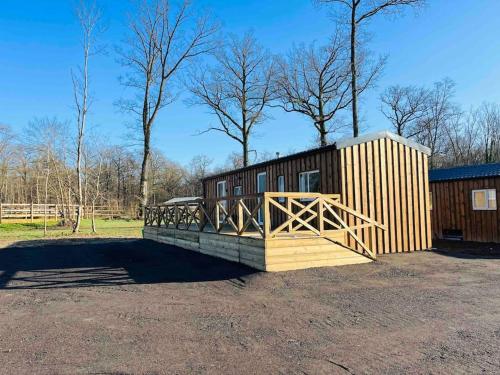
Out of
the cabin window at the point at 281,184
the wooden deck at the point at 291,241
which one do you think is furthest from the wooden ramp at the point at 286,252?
the cabin window at the point at 281,184

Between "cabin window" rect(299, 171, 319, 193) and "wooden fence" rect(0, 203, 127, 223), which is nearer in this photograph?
"cabin window" rect(299, 171, 319, 193)

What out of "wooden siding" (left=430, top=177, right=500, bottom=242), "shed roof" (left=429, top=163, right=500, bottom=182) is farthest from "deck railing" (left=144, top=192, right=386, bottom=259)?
"shed roof" (left=429, top=163, right=500, bottom=182)

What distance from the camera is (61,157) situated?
28.5 m

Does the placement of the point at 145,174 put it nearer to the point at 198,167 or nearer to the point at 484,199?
the point at 484,199

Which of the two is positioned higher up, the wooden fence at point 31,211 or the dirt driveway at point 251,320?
the wooden fence at point 31,211

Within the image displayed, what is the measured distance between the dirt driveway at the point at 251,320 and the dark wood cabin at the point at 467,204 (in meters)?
6.49

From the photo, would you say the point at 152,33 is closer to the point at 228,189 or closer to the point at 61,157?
the point at 61,157

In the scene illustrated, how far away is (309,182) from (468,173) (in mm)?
8540

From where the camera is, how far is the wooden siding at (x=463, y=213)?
13.9 meters

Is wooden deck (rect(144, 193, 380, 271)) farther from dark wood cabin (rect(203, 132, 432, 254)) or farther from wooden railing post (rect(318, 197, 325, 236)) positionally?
dark wood cabin (rect(203, 132, 432, 254))

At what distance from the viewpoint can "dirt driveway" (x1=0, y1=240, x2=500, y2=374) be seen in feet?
11.3

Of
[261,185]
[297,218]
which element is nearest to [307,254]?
[297,218]

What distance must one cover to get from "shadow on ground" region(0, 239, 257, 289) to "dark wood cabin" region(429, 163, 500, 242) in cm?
1090

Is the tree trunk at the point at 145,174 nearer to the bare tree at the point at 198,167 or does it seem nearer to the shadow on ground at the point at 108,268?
the shadow on ground at the point at 108,268
